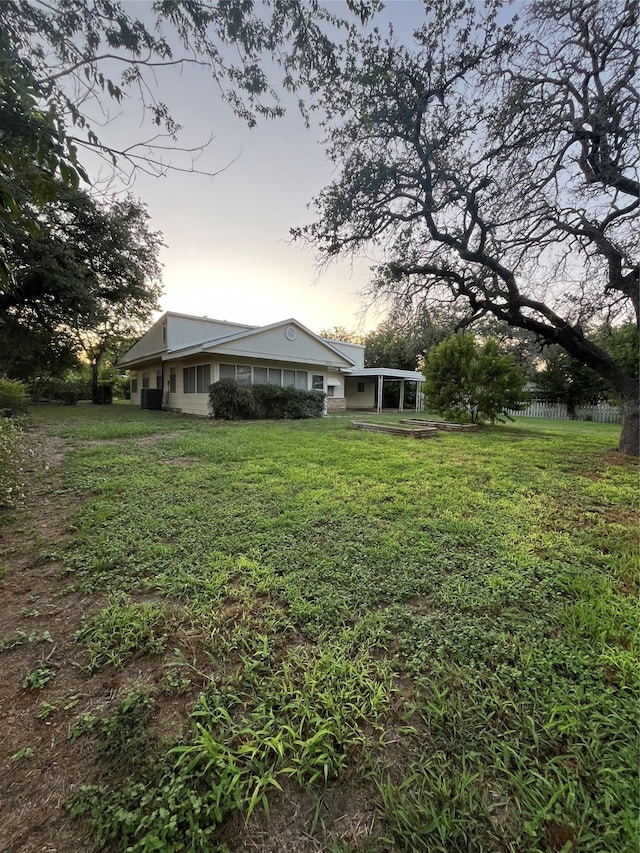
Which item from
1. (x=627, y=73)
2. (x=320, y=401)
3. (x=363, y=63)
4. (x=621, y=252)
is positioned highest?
(x=363, y=63)

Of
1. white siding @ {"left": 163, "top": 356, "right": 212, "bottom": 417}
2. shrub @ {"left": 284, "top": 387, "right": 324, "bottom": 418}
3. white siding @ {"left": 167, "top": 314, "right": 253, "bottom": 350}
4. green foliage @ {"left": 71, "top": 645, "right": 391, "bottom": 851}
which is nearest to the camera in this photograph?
green foliage @ {"left": 71, "top": 645, "right": 391, "bottom": 851}

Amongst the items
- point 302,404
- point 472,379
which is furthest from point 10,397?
point 472,379

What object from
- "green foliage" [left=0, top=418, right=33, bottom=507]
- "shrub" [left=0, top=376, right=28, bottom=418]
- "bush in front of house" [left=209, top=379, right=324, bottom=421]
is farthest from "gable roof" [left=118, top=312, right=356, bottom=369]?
"green foliage" [left=0, top=418, right=33, bottom=507]

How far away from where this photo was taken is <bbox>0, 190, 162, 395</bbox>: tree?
1229 cm

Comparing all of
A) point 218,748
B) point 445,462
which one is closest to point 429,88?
point 445,462

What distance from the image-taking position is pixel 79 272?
43.3 ft

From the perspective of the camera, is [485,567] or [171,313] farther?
[171,313]

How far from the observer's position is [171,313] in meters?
15.4

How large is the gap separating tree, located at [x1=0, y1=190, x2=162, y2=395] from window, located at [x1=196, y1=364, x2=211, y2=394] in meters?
5.21

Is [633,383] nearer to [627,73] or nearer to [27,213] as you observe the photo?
[627,73]

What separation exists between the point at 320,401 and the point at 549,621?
13.3 meters

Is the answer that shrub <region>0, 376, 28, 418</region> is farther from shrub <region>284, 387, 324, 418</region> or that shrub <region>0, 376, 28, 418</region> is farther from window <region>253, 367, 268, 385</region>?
shrub <region>284, 387, 324, 418</region>

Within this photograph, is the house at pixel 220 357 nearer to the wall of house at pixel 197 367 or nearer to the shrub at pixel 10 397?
the wall of house at pixel 197 367

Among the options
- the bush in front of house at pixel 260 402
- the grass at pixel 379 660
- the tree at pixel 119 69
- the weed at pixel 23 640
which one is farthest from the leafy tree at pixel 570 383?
the weed at pixel 23 640
